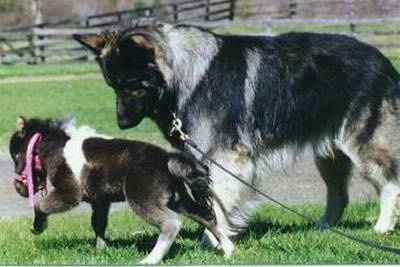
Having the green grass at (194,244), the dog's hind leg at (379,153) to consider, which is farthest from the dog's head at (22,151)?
the dog's hind leg at (379,153)

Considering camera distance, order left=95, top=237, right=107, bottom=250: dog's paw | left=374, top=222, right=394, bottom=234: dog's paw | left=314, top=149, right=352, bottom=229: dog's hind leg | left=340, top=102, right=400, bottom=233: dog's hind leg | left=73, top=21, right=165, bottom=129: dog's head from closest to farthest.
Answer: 1. left=73, top=21, right=165, bottom=129: dog's head
2. left=95, top=237, right=107, bottom=250: dog's paw
3. left=374, top=222, right=394, bottom=234: dog's paw
4. left=340, top=102, right=400, bottom=233: dog's hind leg
5. left=314, top=149, right=352, bottom=229: dog's hind leg

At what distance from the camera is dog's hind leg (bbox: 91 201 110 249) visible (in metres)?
6.45

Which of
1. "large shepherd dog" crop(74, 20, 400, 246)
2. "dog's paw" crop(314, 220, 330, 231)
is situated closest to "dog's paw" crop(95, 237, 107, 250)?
"large shepherd dog" crop(74, 20, 400, 246)

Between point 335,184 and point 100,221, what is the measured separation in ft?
6.84

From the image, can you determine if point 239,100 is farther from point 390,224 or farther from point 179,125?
point 390,224

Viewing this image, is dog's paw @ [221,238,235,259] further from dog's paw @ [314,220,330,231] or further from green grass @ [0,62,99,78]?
green grass @ [0,62,99,78]

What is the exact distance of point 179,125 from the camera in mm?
6453

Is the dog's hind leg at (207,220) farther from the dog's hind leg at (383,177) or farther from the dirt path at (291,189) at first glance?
the dirt path at (291,189)

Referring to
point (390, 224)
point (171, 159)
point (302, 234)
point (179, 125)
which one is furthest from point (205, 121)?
point (390, 224)

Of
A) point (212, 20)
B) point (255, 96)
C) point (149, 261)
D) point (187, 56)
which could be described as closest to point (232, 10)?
point (212, 20)

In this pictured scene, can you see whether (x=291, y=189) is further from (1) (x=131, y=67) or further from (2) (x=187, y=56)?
(1) (x=131, y=67)

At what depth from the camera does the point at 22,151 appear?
6410 mm

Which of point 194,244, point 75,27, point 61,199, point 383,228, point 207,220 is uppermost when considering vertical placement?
point 75,27

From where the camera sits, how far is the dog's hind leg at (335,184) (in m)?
7.51
